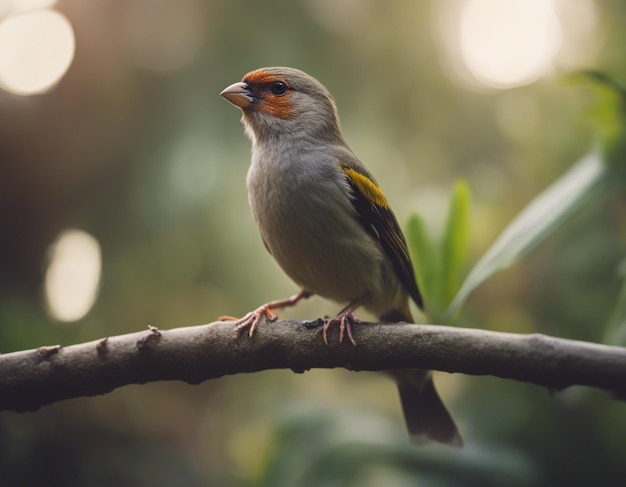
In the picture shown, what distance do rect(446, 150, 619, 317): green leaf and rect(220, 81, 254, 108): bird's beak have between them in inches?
35.0

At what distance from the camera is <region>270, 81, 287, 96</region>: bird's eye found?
2.09 meters

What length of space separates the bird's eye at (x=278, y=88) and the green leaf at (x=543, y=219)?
2.77 ft

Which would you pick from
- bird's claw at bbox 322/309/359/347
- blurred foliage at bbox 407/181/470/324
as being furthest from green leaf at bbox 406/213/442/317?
bird's claw at bbox 322/309/359/347

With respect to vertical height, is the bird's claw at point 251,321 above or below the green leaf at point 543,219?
below

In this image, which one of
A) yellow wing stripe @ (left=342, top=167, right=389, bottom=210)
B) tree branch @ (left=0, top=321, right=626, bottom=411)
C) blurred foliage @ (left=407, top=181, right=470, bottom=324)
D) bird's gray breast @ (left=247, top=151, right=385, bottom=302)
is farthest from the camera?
yellow wing stripe @ (left=342, top=167, right=389, bottom=210)

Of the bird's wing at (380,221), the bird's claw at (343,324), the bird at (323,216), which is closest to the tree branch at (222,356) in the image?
the bird's claw at (343,324)

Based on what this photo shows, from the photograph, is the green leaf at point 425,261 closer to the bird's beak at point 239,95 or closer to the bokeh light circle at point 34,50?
the bird's beak at point 239,95

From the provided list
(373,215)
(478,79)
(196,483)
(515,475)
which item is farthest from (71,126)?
(515,475)

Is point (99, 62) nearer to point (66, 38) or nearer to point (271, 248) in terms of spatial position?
point (66, 38)

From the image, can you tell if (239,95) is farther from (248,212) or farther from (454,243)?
(454,243)

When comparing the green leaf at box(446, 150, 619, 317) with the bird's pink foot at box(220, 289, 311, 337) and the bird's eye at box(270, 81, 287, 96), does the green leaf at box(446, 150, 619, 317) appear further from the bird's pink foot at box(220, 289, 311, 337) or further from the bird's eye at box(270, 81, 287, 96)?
the bird's eye at box(270, 81, 287, 96)

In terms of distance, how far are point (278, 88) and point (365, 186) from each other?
45 centimetres

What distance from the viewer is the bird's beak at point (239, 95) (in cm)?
201

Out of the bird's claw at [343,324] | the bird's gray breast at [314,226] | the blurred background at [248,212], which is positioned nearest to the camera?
the bird's claw at [343,324]
